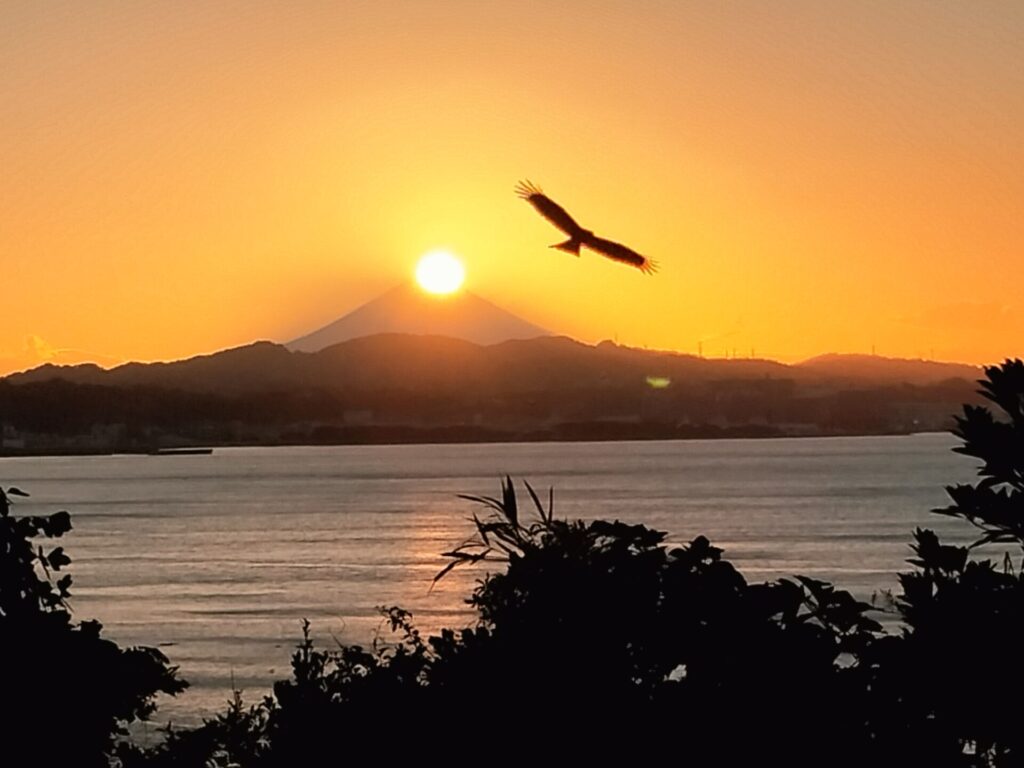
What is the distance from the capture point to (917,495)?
118 m

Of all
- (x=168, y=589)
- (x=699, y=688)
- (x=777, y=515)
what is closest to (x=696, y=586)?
(x=699, y=688)

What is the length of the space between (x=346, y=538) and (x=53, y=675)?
84723 millimetres

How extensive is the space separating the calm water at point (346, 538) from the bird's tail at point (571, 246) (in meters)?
30.8

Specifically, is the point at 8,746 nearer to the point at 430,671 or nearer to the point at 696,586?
the point at 430,671

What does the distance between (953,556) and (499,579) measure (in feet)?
4.79

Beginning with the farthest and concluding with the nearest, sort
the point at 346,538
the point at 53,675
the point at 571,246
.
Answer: the point at 346,538 → the point at 53,675 → the point at 571,246

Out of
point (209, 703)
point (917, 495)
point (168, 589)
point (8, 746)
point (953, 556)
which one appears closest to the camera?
point (953, 556)

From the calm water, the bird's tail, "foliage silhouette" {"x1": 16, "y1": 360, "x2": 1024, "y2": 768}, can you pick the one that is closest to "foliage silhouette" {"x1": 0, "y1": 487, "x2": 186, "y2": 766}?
"foliage silhouette" {"x1": 16, "y1": 360, "x2": 1024, "y2": 768}

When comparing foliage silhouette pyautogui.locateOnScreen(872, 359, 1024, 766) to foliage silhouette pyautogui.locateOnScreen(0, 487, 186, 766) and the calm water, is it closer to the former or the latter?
foliage silhouette pyautogui.locateOnScreen(0, 487, 186, 766)

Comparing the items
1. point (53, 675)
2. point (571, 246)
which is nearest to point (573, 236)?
point (571, 246)

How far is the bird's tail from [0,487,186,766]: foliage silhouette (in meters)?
2.55

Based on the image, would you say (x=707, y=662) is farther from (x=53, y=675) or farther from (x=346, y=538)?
(x=346, y=538)

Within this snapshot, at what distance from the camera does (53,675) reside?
6156 mm

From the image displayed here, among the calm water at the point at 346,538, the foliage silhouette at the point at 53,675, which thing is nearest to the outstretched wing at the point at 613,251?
the foliage silhouette at the point at 53,675
